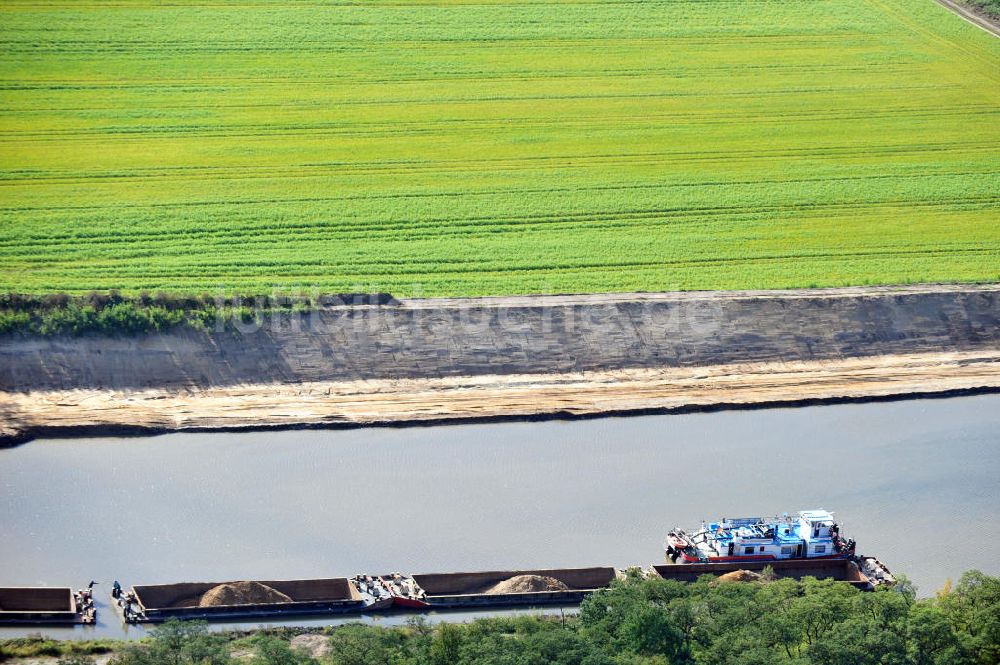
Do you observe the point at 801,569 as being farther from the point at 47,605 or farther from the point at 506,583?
the point at 47,605

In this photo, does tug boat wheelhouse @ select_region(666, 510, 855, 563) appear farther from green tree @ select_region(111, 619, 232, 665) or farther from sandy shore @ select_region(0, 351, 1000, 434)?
green tree @ select_region(111, 619, 232, 665)

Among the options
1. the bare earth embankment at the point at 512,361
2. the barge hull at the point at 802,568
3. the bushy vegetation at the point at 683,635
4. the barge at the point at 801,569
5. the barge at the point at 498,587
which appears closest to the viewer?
the bushy vegetation at the point at 683,635

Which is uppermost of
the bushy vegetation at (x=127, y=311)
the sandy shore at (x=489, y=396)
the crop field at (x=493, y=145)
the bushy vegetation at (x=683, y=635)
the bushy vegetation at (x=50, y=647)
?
the crop field at (x=493, y=145)

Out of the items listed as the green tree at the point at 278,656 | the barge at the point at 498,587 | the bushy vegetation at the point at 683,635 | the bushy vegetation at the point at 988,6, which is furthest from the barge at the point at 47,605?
the bushy vegetation at the point at 988,6

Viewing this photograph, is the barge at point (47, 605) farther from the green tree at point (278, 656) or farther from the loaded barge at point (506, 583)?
Result: the green tree at point (278, 656)

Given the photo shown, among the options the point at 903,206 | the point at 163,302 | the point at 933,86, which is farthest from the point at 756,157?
the point at 163,302

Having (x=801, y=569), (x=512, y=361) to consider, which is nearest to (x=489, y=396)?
(x=512, y=361)
